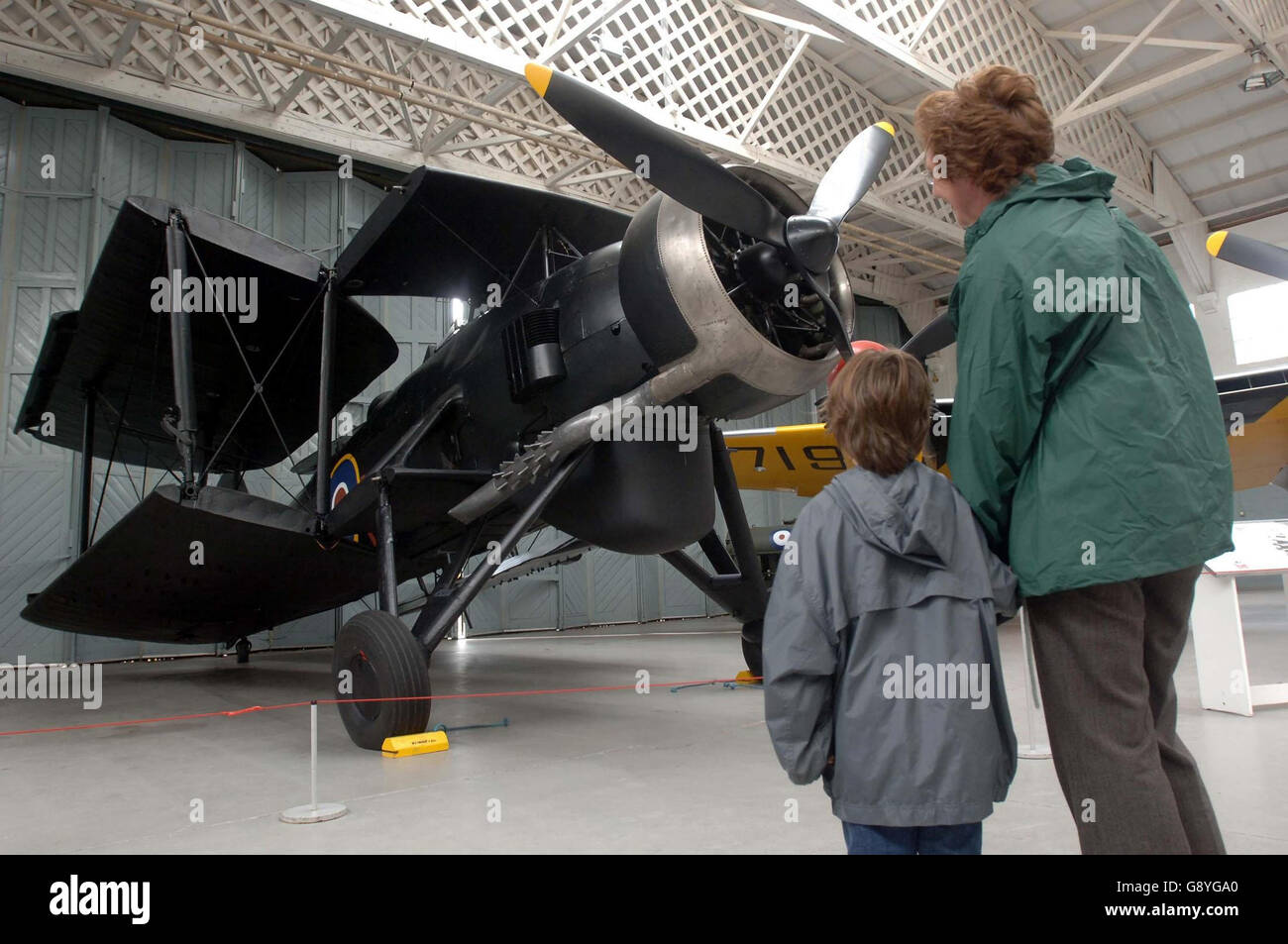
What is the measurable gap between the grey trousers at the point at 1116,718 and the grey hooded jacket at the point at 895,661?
92 mm

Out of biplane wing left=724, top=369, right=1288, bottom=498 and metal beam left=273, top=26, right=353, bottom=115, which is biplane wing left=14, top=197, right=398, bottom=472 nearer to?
metal beam left=273, top=26, right=353, bottom=115

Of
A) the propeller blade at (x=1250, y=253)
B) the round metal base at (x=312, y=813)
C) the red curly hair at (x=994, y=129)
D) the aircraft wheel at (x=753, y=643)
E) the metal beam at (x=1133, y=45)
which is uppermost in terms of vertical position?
the metal beam at (x=1133, y=45)

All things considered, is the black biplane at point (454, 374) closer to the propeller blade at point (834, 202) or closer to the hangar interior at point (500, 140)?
the propeller blade at point (834, 202)

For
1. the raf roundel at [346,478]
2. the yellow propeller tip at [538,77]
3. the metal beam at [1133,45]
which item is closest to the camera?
the yellow propeller tip at [538,77]

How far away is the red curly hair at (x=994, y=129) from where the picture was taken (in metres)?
1.58

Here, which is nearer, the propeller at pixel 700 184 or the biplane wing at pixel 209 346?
the propeller at pixel 700 184

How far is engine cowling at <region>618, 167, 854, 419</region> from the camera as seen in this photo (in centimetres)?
385

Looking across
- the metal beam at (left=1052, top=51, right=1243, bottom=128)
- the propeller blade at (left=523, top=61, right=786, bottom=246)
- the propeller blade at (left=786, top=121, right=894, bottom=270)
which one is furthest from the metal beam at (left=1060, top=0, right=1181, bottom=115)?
the propeller blade at (left=523, top=61, right=786, bottom=246)

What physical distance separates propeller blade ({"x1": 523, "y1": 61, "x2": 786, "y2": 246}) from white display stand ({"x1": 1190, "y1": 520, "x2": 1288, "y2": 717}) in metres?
3.34

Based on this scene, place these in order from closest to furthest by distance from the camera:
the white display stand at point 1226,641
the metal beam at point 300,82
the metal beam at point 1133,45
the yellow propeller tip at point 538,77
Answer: the yellow propeller tip at point 538,77 < the white display stand at point 1226,641 < the metal beam at point 300,82 < the metal beam at point 1133,45

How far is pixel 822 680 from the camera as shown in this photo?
1.46m

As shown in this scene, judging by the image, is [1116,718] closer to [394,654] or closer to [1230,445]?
[394,654]

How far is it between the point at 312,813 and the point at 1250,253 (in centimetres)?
683

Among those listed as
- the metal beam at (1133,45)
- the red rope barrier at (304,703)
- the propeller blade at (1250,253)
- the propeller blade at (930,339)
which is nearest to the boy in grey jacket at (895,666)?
the propeller blade at (930,339)
